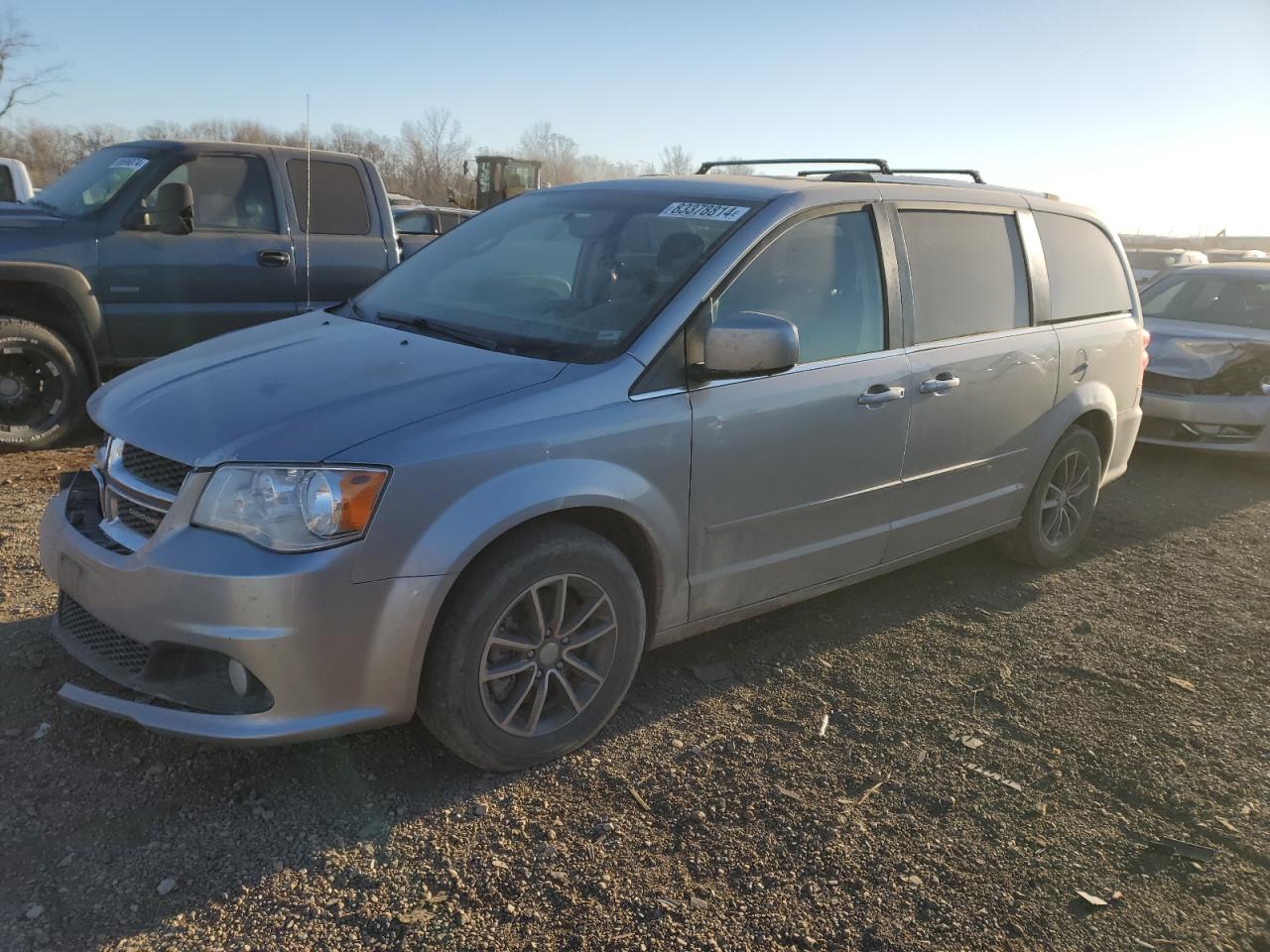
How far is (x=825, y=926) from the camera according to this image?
2535mm

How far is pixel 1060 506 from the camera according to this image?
16.9 feet

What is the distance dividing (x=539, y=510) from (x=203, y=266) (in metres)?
4.73

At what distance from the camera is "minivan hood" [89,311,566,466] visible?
107 inches

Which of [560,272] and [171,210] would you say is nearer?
[560,272]

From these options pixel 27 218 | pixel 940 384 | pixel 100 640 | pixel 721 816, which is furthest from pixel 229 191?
pixel 721 816

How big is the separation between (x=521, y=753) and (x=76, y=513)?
1543mm

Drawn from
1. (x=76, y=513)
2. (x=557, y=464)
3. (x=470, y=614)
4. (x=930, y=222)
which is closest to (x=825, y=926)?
(x=470, y=614)

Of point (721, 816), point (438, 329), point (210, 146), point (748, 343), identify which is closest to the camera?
point (721, 816)

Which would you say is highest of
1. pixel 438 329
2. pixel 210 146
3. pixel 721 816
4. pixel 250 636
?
pixel 210 146

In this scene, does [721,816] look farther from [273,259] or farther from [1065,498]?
[273,259]

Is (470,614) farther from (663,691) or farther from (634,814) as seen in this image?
(663,691)

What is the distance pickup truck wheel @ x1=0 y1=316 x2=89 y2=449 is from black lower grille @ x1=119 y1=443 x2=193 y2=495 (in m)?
3.62

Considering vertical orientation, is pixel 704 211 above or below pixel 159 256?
above

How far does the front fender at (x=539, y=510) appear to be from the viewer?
269 cm
